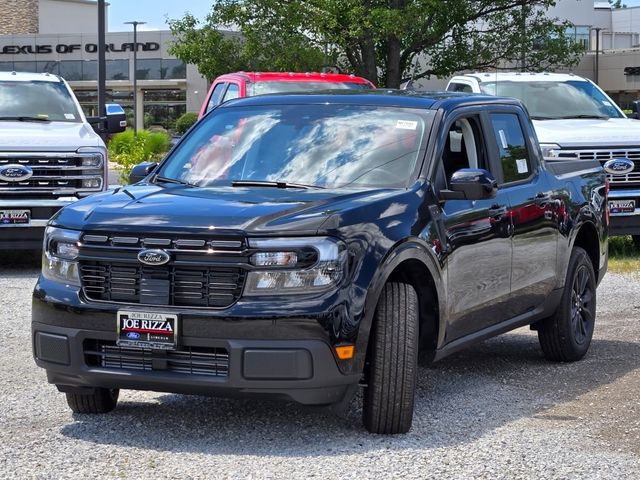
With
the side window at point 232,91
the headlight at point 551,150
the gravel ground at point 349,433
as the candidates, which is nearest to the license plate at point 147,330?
the gravel ground at point 349,433

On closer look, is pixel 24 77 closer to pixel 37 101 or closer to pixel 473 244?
pixel 37 101

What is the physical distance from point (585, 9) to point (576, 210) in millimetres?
101596

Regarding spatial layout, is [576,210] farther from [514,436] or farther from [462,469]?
[462,469]

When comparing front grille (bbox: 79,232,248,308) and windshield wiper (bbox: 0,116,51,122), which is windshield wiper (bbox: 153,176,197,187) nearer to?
front grille (bbox: 79,232,248,308)

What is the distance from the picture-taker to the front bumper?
614 centimetres

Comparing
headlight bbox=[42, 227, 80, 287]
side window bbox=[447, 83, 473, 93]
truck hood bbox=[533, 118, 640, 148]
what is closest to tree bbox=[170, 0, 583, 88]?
side window bbox=[447, 83, 473, 93]

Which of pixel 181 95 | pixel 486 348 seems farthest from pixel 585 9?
pixel 486 348

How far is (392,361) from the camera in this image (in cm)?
645

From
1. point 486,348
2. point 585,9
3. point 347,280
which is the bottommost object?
point 486,348

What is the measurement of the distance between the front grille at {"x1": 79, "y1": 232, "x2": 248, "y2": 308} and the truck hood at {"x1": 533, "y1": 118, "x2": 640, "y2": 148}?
31.4 ft

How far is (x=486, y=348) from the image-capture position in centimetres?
980

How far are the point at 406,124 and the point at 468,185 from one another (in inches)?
→ 23.6

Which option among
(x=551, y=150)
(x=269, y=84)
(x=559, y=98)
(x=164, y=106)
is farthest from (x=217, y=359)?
(x=164, y=106)

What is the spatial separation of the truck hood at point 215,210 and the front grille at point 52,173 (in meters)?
7.48
